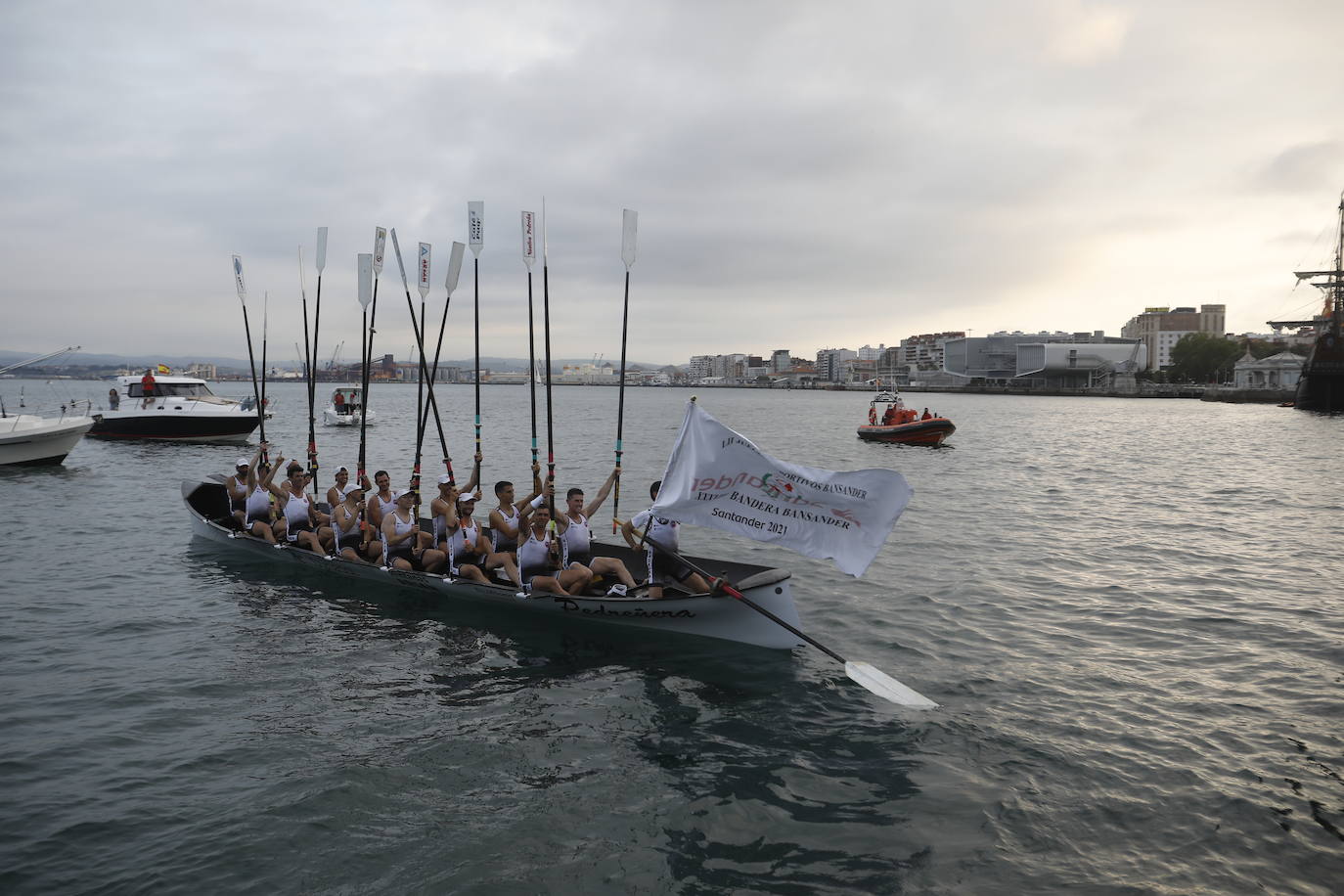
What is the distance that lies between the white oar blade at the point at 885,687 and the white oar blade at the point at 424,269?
42.9ft

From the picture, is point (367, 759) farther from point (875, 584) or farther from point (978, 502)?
point (978, 502)

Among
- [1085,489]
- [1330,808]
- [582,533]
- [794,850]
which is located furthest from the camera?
[1085,489]

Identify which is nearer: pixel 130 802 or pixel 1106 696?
pixel 130 802

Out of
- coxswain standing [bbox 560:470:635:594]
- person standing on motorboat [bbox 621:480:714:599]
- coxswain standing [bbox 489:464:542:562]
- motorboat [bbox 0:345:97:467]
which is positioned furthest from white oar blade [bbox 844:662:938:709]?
motorboat [bbox 0:345:97:467]

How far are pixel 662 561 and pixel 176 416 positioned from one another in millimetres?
40239

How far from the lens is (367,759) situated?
28.7ft

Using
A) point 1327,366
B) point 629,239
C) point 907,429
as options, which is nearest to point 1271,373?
point 1327,366

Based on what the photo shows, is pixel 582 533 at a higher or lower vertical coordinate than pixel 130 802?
higher

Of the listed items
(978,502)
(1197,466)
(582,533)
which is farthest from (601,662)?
(1197,466)

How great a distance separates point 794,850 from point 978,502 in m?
22.8

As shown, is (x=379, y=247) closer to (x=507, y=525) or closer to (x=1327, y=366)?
(x=507, y=525)

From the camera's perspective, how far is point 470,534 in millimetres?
14383

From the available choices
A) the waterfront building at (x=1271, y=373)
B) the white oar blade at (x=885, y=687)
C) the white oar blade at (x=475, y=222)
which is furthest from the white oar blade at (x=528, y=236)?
the waterfront building at (x=1271, y=373)

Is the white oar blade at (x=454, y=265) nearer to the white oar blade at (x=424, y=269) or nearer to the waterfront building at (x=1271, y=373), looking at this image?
the white oar blade at (x=424, y=269)
